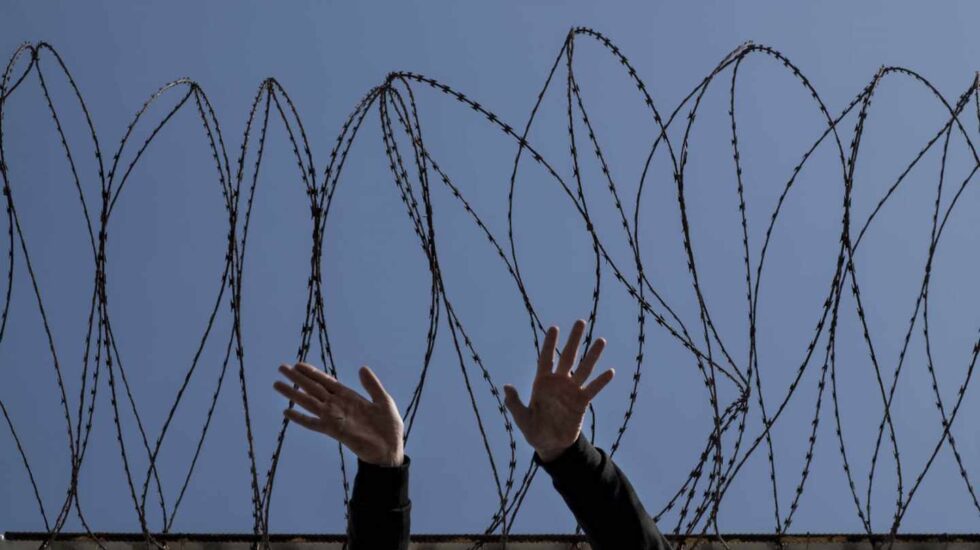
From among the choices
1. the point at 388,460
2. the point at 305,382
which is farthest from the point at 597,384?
the point at 305,382

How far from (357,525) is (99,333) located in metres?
3.10

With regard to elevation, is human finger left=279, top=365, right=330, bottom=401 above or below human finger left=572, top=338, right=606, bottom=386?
below

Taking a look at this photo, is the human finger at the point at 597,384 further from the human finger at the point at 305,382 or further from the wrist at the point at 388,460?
the human finger at the point at 305,382

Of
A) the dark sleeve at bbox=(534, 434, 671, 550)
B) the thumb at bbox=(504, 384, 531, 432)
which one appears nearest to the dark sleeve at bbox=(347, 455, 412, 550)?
the thumb at bbox=(504, 384, 531, 432)

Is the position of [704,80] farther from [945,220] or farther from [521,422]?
[521,422]

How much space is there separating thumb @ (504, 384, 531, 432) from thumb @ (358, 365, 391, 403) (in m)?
0.47

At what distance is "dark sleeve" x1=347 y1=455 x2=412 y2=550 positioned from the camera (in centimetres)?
416

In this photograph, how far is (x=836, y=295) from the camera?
686 centimetres

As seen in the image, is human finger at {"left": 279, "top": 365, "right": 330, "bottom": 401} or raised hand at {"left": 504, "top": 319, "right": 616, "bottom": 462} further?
raised hand at {"left": 504, "top": 319, "right": 616, "bottom": 462}

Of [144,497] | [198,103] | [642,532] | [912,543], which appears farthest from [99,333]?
[912,543]

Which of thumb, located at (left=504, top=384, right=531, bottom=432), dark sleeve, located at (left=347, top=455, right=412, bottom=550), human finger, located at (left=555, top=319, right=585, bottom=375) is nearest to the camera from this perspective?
dark sleeve, located at (left=347, top=455, right=412, bottom=550)

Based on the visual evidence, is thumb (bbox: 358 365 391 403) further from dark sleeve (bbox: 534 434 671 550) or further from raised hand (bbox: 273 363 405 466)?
dark sleeve (bbox: 534 434 671 550)

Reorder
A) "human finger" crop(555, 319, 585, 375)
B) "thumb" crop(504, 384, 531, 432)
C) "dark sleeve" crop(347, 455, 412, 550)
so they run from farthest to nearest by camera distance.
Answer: "thumb" crop(504, 384, 531, 432) < "human finger" crop(555, 319, 585, 375) < "dark sleeve" crop(347, 455, 412, 550)

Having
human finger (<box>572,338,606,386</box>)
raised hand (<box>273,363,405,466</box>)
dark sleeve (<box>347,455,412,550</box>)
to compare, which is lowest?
dark sleeve (<box>347,455,412,550</box>)
